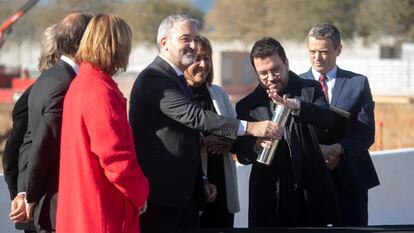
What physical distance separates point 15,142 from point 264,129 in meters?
1.24

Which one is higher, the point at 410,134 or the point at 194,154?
the point at 194,154

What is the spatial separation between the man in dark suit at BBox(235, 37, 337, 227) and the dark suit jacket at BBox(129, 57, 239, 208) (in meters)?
0.50

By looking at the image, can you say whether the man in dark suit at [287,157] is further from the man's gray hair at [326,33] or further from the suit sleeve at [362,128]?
the man's gray hair at [326,33]

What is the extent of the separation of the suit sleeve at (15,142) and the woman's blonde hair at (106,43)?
695 mm

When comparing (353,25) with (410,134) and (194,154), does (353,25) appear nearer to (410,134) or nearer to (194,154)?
(410,134)

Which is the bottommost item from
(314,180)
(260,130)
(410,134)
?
(410,134)

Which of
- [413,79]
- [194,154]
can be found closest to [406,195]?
[194,154]

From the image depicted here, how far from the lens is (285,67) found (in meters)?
4.89

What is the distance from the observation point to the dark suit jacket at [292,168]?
485cm

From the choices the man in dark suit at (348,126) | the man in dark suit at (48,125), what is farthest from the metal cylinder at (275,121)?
the man in dark suit at (48,125)

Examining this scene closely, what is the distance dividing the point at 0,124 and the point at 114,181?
2256cm

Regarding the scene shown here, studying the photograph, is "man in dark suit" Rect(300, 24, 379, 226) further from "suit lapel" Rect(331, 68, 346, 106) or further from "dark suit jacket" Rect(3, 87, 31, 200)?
"dark suit jacket" Rect(3, 87, 31, 200)

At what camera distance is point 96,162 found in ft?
12.7

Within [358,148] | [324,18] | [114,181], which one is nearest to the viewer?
[114,181]
